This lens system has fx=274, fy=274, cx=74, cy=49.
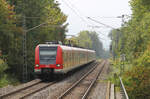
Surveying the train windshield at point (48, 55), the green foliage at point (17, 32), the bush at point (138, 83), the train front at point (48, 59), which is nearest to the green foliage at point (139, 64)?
the bush at point (138, 83)

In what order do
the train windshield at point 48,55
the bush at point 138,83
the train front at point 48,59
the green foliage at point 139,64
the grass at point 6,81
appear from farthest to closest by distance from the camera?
the grass at point 6,81
the train windshield at point 48,55
the train front at point 48,59
the green foliage at point 139,64
the bush at point 138,83

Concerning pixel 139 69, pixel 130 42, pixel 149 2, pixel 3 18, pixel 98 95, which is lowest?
pixel 98 95

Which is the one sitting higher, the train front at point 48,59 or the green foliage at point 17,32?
the green foliage at point 17,32

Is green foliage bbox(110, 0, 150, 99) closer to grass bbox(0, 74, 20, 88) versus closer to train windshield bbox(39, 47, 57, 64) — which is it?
train windshield bbox(39, 47, 57, 64)

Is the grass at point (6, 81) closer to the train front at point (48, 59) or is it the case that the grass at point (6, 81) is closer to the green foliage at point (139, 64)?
the train front at point (48, 59)

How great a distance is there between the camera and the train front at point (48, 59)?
837 inches

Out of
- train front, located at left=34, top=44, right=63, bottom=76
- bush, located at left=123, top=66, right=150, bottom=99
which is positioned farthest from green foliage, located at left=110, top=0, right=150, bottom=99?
train front, located at left=34, top=44, right=63, bottom=76

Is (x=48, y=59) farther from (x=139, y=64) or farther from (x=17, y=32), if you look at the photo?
(x=17, y=32)

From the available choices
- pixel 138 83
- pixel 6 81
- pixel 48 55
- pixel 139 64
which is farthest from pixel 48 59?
pixel 138 83

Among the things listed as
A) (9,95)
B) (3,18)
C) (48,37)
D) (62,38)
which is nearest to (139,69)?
(9,95)

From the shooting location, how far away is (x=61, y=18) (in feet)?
160

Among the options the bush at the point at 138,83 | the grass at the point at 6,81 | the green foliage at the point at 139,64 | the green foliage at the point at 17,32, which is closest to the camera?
the bush at the point at 138,83

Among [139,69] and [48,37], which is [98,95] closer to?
[139,69]

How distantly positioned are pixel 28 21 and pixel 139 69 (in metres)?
23.3
